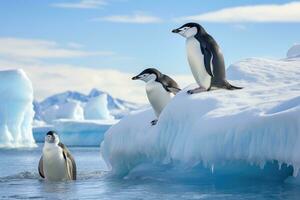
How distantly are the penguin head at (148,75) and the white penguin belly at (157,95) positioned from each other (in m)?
0.13

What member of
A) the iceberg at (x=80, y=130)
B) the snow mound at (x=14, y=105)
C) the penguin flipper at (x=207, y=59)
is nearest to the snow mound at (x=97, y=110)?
the iceberg at (x=80, y=130)

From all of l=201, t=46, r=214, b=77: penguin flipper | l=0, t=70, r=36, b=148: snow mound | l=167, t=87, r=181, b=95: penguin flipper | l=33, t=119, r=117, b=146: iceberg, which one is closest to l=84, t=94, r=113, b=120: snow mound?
l=33, t=119, r=117, b=146: iceberg

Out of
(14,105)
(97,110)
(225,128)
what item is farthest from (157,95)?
(97,110)

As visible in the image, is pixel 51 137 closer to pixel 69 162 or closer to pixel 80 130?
pixel 69 162

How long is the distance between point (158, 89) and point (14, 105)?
139 feet

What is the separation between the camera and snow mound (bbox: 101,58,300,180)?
8328 mm

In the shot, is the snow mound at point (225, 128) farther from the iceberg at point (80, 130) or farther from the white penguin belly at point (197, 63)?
the iceberg at point (80, 130)

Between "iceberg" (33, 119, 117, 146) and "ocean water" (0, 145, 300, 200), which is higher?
"ocean water" (0, 145, 300, 200)

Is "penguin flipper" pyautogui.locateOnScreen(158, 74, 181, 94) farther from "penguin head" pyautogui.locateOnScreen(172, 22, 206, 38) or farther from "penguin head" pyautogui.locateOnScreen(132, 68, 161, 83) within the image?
"penguin head" pyautogui.locateOnScreen(172, 22, 206, 38)

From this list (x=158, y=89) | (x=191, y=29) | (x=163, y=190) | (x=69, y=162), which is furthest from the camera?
(x=69, y=162)

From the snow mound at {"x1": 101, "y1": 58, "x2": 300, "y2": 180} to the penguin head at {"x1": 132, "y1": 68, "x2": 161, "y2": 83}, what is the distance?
67 cm

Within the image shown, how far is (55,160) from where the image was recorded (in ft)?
39.5

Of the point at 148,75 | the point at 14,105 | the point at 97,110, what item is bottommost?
the point at 97,110

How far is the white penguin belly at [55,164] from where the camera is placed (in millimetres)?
12062
